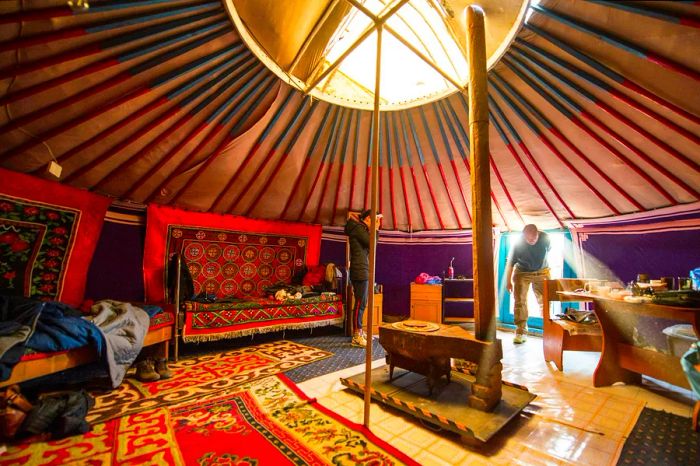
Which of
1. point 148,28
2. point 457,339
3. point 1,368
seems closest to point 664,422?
point 457,339

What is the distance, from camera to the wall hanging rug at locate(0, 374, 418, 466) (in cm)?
162

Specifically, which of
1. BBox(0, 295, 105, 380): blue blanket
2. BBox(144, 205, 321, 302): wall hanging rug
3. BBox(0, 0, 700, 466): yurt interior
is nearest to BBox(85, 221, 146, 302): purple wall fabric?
BBox(0, 0, 700, 466): yurt interior

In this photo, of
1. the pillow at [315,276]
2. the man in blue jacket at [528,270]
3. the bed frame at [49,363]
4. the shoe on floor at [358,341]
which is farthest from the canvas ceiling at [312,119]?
the shoe on floor at [358,341]

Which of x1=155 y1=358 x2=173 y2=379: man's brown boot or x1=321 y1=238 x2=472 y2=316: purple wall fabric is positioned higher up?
x1=321 y1=238 x2=472 y2=316: purple wall fabric

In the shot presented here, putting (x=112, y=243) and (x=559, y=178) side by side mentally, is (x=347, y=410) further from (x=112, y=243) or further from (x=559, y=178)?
(x=559, y=178)

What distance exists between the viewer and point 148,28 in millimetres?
2500

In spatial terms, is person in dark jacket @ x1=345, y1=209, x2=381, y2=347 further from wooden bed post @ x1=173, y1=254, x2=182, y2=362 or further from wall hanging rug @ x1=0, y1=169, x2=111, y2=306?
wall hanging rug @ x1=0, y1=169, x2=111, y2=306

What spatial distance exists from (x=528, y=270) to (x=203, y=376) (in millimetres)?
4282

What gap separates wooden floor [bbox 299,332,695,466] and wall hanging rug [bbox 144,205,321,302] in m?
2.53

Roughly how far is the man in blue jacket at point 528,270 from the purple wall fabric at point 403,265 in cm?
175

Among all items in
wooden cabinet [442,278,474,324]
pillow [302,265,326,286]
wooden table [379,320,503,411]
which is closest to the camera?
wooden table [379,320,503,411]

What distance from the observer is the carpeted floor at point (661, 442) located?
1.64 meters

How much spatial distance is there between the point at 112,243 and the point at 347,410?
3.56 m

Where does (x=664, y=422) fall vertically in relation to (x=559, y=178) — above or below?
below
